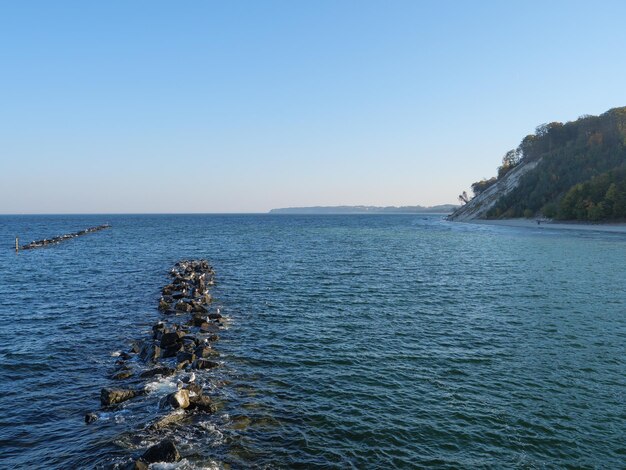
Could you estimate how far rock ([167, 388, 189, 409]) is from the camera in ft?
57.3

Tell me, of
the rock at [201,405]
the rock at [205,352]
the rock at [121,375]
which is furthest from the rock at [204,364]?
the rock at [201,405]

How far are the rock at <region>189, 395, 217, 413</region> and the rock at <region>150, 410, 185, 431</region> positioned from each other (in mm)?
632

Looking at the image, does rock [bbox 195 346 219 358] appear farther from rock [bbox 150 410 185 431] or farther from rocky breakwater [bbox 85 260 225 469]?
rock [bbox 150 410 185 431]

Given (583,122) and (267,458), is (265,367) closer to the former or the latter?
(267,458)

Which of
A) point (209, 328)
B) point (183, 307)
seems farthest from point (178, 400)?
point (183, 307)

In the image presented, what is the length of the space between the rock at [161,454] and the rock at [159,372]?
26.5 ft

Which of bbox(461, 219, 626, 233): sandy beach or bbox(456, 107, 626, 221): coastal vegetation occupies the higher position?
bbox(456, 107, 626, 221): coastal vegetation

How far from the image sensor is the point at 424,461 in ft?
45.6

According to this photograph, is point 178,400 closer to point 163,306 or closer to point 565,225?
point 163,306

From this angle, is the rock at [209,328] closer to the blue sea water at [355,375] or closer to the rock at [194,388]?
the blue sea water at [355,375]

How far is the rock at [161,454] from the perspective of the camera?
13.7 metres

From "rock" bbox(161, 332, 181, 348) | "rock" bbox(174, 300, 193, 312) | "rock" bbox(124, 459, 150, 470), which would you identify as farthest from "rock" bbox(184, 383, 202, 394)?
"rock" bbox(174, 300, 193, 312)

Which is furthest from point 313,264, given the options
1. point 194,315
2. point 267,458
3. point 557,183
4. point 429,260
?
point 557,183

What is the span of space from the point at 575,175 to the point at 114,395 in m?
175
